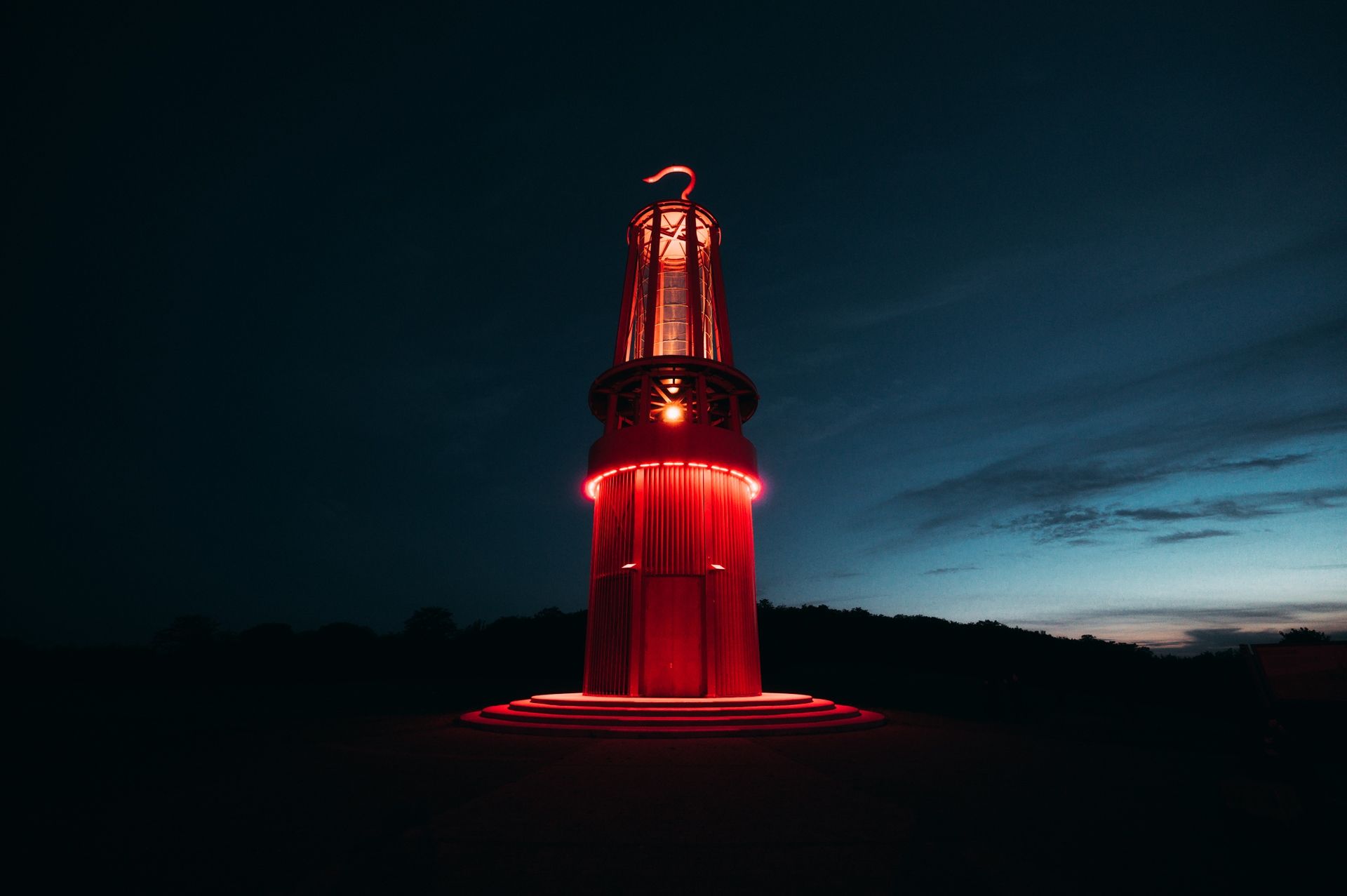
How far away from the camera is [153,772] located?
717 centimetres

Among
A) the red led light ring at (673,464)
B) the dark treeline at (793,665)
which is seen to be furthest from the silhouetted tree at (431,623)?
the red led light ring at (673,464)

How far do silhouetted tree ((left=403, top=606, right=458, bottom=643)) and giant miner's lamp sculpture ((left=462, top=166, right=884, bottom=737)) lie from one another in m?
57.3

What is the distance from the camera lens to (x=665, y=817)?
5.16 metres

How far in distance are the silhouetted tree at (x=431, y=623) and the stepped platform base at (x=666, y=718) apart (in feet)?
193

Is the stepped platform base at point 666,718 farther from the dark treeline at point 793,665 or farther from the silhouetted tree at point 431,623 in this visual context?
the silhouetted tree at point 431,623


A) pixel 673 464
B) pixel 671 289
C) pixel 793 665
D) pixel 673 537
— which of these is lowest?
pixel 793 665

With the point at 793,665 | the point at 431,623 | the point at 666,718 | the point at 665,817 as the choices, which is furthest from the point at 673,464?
A: the point at 431,623

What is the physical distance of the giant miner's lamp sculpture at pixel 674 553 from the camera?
12.2 meters

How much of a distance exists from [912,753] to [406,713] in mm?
12465

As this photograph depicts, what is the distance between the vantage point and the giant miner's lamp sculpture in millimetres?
12203

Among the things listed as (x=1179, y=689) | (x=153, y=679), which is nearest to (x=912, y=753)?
(x=1179, y=689)

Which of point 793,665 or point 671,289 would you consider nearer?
point 671,289

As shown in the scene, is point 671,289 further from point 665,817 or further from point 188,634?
point 188,634

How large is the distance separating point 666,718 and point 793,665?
90.2 ft
